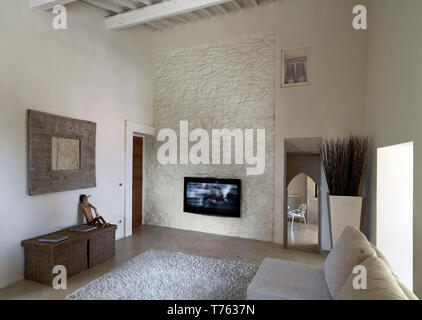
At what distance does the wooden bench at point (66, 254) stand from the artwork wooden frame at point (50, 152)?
67 centimetres

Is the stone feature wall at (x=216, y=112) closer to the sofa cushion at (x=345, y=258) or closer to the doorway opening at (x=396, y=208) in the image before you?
the doorway opening at (x=396, y=208)

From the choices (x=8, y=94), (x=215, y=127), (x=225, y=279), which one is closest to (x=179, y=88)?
(x=215, y=127)

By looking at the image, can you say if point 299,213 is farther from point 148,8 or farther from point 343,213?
point 148,8

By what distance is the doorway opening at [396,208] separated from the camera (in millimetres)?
2828

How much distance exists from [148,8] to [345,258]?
444 centimetres

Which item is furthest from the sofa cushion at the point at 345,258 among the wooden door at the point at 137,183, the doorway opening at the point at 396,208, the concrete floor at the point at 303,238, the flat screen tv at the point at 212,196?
the wooden door at the point at 137,183

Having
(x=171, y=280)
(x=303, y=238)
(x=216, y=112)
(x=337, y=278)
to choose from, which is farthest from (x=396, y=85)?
→ (x=303, y=238)

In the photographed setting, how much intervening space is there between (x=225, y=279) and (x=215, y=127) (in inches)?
116

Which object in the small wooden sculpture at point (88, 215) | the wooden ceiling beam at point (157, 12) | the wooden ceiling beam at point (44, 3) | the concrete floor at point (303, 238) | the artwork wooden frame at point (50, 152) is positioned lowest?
the concrete floor at point (303, 238)

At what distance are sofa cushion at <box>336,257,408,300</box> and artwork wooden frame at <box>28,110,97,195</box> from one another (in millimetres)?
3549

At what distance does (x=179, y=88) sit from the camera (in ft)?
17.9

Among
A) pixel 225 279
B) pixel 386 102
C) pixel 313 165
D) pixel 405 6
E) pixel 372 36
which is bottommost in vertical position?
pixel 225 279
